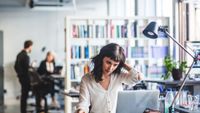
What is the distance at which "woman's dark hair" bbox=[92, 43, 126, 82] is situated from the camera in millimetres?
2963

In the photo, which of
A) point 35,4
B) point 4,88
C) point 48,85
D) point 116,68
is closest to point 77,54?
point 48,85

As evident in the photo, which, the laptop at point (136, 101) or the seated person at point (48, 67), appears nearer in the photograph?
the laptop at point (136, 101)

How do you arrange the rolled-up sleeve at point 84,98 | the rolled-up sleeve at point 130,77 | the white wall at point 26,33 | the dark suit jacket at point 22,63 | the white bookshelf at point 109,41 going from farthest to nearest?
the white wall at point 26,33
the dark suit jacket at point 22,63
the white bookshelf at point 109,41
the rolled-up sleeve at point 130,77
the rolled-up sleeve at point 84,98

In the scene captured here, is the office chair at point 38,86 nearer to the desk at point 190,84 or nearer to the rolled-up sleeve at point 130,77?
the desk at point 190,84

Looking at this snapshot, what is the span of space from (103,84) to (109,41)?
10.4 feet

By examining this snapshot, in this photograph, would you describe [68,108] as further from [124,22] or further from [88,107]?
[88,107]

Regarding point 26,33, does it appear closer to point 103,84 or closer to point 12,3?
point 12,3

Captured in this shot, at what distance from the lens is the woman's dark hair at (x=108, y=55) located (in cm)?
296

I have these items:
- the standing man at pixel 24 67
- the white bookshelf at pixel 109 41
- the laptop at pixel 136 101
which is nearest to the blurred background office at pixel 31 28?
the standing man at pixel 24 67

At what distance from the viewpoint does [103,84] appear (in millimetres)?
3074

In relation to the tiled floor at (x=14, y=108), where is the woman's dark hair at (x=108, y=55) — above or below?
above

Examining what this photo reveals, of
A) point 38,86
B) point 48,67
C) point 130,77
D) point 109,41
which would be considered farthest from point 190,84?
point 48,67

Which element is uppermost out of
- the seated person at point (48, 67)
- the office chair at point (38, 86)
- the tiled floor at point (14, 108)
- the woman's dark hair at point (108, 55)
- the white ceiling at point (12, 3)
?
the white ceiling at point (12, 3)

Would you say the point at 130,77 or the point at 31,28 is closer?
the point at 130,77
